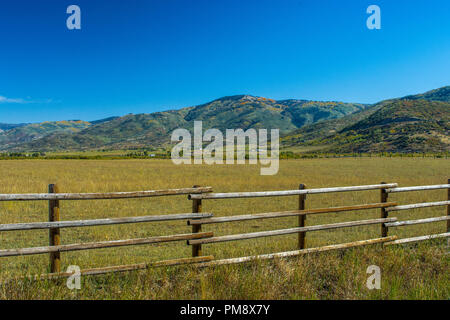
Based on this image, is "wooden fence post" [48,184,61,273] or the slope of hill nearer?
"wooden fence post" [48,184,61,273]

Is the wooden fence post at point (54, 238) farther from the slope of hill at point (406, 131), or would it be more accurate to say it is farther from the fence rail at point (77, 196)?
the slope of hill at point (406, 131)

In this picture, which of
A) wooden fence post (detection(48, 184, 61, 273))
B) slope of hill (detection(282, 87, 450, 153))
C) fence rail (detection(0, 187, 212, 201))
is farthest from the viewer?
slope of hill (detection(282, 87, 450, 153))

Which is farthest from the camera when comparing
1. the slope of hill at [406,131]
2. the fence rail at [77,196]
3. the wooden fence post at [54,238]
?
the slope of hill at [406,131]

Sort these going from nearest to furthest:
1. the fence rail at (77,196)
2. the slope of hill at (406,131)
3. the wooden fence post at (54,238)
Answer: the fence rail at (77,196), the wooden fence post at (54,238), the slope of hill at (406,131)

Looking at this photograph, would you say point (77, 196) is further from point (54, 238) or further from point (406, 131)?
point (406, 131)

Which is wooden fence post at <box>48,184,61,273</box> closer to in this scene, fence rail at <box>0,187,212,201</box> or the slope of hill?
fence rail at <box>0,187,212,201</box>

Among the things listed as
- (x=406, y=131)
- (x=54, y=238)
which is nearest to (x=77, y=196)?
(x=54, y=238)

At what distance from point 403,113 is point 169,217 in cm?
17125

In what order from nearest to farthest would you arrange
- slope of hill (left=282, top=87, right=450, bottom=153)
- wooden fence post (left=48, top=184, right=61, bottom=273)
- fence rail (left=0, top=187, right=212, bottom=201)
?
fence rail (left=0, top=187, right=212, bottom=201), wooden fence post (left=48, top=184, right=61, bottom=273), slope of hill (left=282, top=87, right=450, bottom=153)

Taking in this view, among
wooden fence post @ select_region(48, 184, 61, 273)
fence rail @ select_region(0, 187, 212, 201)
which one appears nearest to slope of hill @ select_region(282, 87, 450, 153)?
fence rail @ select_region(0, 187, 212, 201)

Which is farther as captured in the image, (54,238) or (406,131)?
(406,131)

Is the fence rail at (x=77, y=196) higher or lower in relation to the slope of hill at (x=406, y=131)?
lower

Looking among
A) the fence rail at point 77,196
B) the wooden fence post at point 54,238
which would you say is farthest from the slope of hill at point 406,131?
the wooden fence post at point 54,238
